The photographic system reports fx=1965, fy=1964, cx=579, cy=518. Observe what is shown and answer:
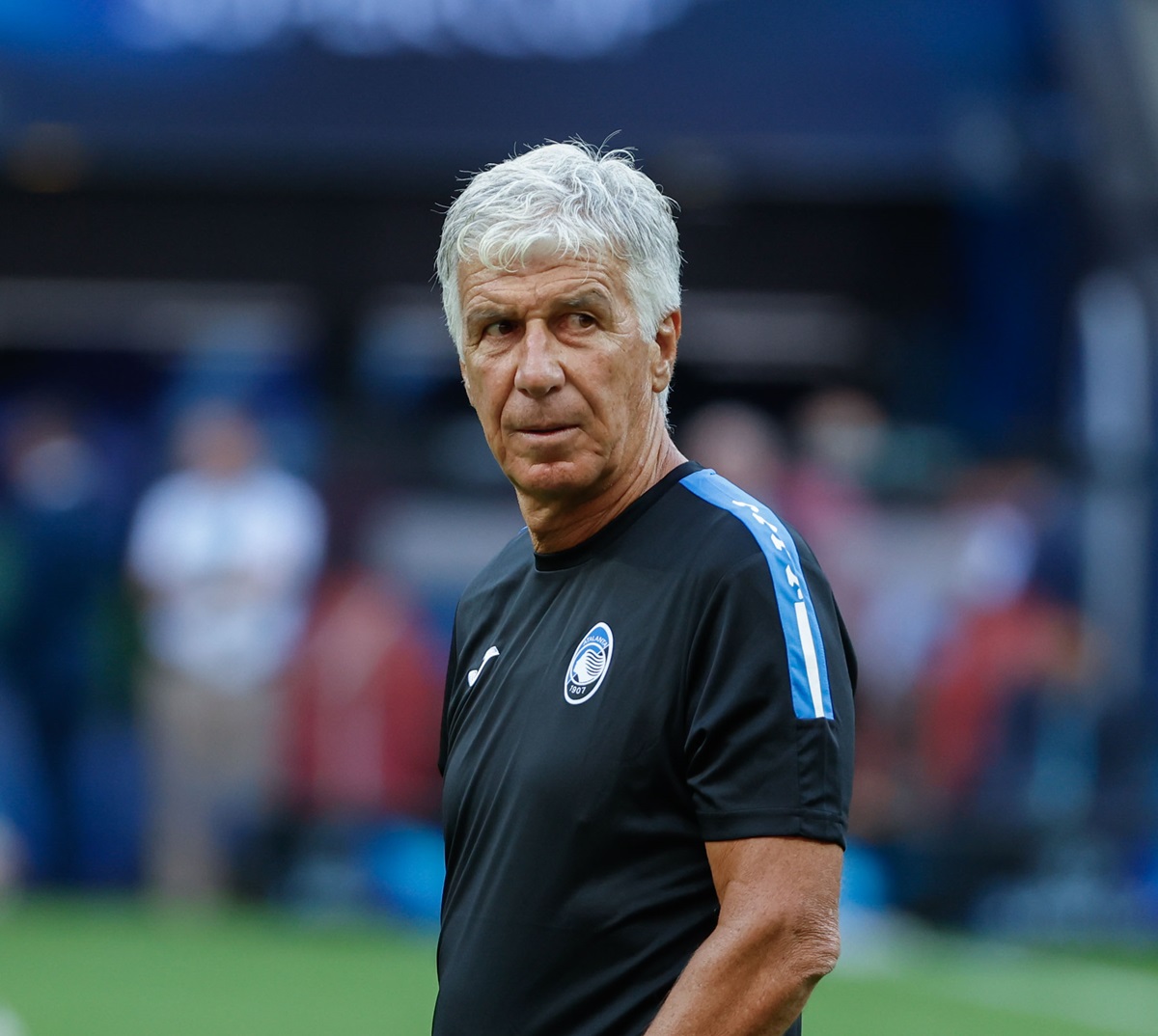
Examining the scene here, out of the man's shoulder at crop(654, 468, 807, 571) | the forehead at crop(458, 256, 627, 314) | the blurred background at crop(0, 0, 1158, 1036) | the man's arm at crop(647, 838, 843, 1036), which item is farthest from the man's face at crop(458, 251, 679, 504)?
the blurred background at crop(0, 0, 1158, 1036)

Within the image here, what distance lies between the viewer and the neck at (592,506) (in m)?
2.95

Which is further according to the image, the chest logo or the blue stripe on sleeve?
the chest logo

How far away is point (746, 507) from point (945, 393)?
11362 mm

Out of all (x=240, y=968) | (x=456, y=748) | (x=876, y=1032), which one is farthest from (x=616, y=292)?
(x=240, y=968)

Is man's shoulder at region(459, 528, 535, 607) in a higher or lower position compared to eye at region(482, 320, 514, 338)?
lower

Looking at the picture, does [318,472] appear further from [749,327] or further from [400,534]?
[749,327]

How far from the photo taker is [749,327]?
14.3m

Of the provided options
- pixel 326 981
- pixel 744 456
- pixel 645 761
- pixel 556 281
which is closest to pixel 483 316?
pixel 556 281

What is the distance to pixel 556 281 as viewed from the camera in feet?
9.17

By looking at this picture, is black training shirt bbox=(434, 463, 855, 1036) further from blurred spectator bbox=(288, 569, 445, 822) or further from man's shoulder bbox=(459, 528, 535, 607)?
blurred spectator bbox=(288, 569, 445, 822)

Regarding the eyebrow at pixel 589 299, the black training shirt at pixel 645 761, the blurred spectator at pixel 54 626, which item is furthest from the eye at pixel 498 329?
the blurred spectator at pixel 54 626

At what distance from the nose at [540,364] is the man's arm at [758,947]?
0.72 m

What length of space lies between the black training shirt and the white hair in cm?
31

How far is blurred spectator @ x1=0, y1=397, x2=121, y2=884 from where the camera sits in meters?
10.7
